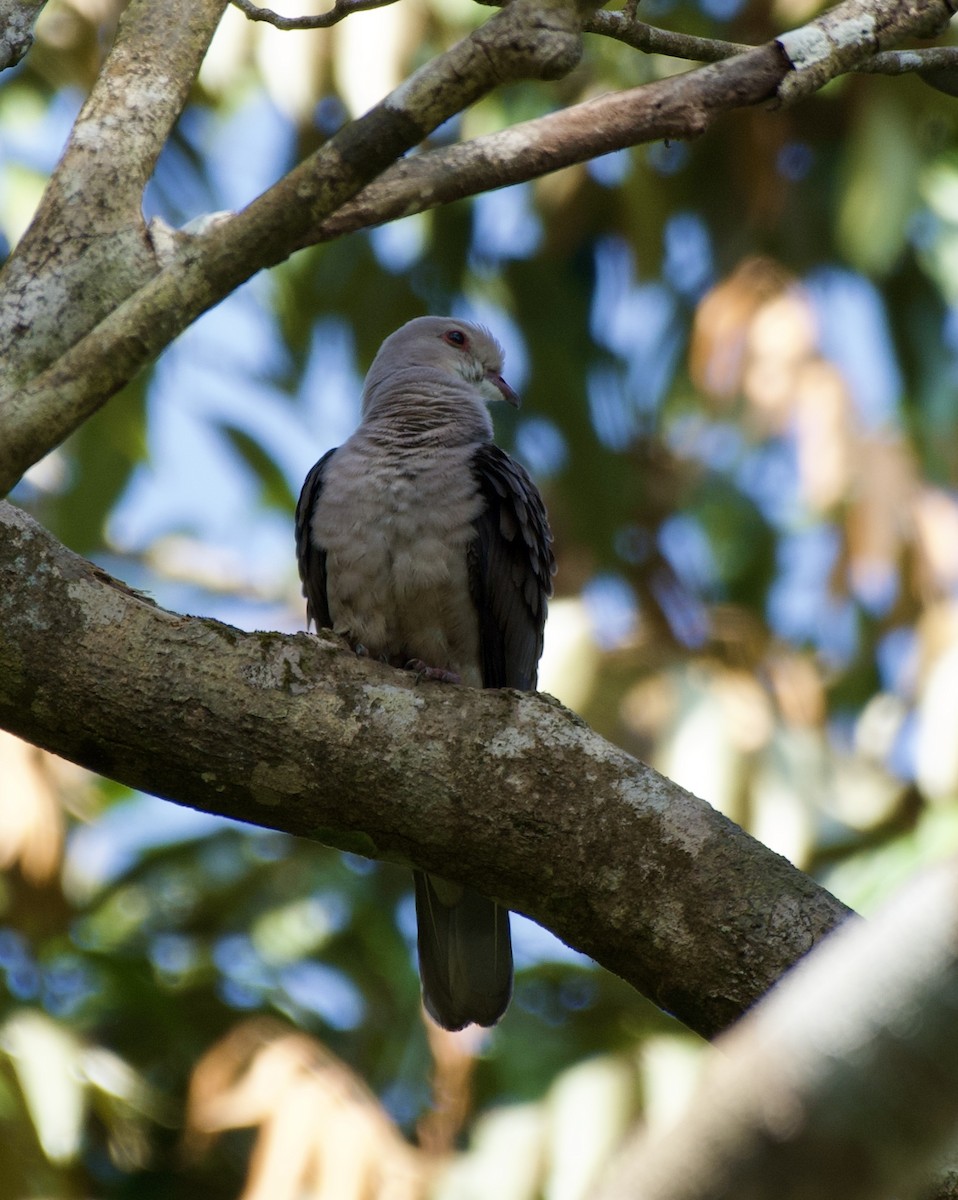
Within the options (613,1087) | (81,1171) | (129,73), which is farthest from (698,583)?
(129,73)

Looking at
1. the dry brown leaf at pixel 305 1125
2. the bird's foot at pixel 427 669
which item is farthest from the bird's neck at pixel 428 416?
the dry brown leaf at pixel 305 1125

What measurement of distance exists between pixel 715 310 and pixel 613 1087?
5.40 metres

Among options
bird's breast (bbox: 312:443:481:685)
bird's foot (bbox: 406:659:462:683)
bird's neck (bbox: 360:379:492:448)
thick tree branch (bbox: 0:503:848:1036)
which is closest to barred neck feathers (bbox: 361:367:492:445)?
bird's neck (bbox: 360:379:492:448)

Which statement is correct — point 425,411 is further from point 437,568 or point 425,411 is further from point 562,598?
point 562,598

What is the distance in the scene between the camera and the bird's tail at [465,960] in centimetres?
424

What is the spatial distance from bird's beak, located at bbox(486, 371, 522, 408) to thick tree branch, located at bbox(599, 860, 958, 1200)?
189 inches

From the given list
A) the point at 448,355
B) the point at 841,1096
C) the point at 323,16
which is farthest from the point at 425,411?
the point at 841,1096

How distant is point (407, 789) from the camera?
3.01 metres

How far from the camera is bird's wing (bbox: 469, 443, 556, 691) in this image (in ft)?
→ 15.1

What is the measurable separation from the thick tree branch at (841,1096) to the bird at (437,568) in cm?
317

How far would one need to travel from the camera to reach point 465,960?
4.25 m

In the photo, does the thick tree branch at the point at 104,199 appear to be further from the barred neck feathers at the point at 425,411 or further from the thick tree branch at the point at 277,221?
the barred neck feathers at the point at 425,411

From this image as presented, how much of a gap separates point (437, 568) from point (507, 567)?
252 mm

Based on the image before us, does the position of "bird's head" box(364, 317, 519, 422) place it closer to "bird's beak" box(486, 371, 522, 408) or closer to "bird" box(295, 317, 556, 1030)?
"bird's beak" box(486, 371, 522, 408)
